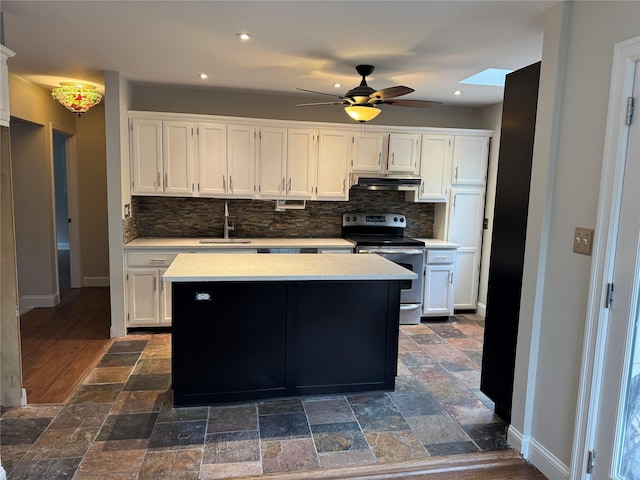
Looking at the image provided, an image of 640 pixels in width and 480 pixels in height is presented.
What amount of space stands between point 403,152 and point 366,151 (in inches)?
16.7

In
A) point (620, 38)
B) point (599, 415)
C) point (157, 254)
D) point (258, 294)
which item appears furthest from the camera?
point (157, 254)

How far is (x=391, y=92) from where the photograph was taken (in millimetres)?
3047

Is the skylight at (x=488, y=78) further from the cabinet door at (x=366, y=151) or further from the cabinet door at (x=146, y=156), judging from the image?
the cabinet door at (x=146, y=156)

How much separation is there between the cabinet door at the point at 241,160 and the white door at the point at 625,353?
343 cm

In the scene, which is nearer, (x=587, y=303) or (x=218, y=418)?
(x=587, y=303)

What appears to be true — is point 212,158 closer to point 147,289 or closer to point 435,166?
point 147,289

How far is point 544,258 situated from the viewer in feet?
7.50

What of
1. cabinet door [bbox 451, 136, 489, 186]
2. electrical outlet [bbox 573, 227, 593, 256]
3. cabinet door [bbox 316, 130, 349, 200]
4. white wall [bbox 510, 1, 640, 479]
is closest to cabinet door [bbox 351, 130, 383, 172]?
cabinet door [bbox 316, 130, 349, 200]

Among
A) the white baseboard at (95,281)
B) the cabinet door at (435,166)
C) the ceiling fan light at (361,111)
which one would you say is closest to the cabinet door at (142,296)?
the white baseboard at (95,281)

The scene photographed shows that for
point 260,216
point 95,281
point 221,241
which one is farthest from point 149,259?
point 95,281

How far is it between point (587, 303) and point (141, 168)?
3.95 metres

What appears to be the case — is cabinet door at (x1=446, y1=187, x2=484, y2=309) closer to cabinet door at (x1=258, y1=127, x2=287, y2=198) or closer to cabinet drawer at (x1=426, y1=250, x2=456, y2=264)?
cabinet drawer at (x1=426, y1=250, x2=456, y2=264)

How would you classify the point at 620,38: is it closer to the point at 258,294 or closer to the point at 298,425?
the point at 258,294

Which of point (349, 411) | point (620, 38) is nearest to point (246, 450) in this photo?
point (349, 411)
